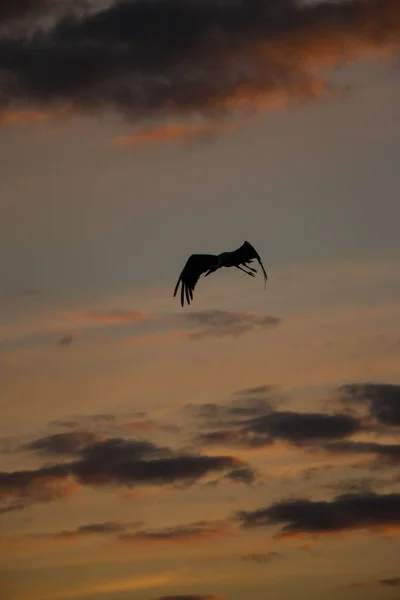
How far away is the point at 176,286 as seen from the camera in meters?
60.6

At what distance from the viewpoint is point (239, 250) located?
193 ft

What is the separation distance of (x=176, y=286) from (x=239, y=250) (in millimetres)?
4135

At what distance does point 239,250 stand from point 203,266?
409 centimetres

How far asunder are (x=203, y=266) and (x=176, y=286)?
2.67 m

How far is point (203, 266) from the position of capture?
2462 inches
